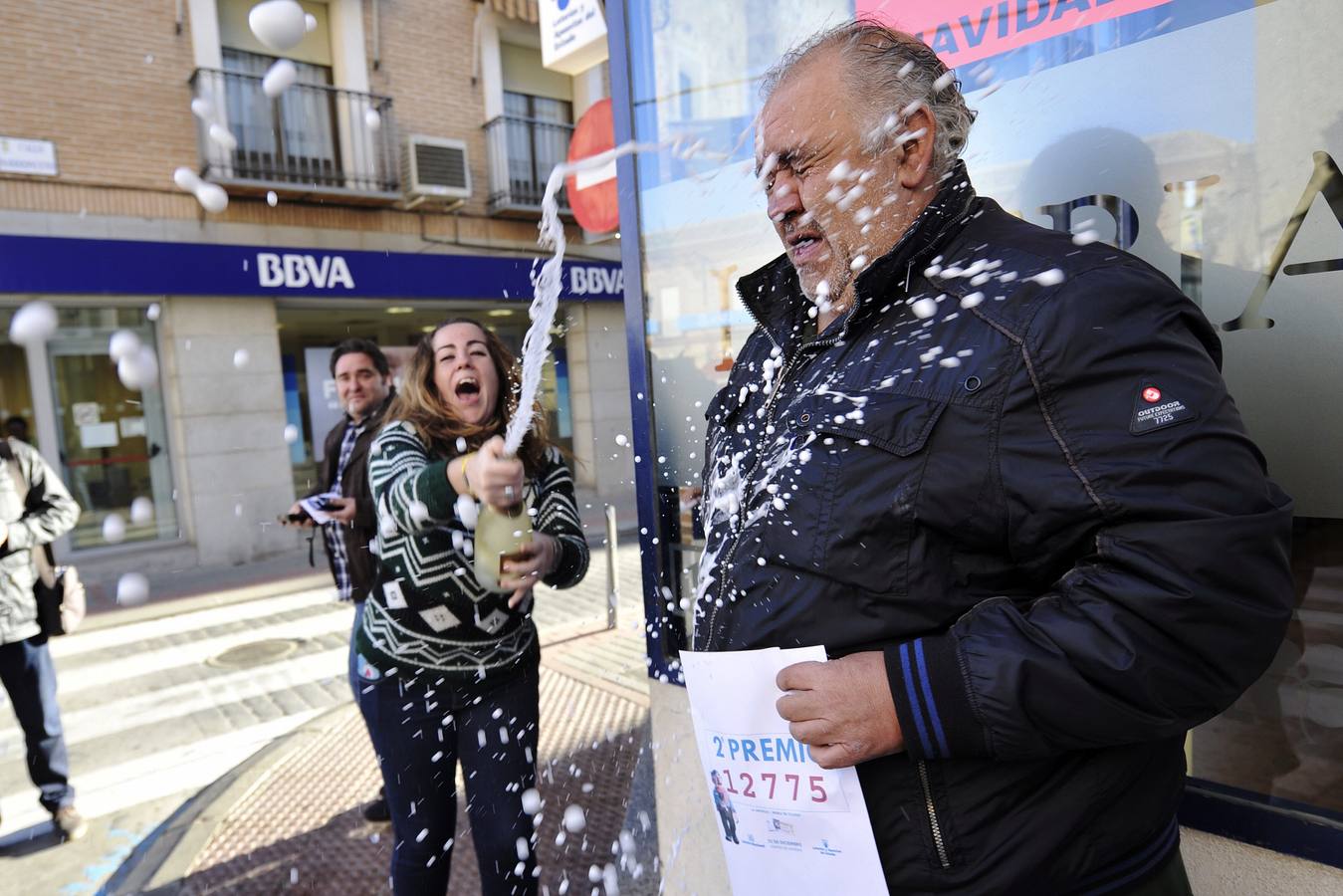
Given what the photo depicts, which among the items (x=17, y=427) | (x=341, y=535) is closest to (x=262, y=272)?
(x=17, y=427)

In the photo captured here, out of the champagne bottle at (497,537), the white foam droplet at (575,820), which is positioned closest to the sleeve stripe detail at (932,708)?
the champagne bottle at (497,537)

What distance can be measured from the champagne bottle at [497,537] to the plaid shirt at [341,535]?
1720 millimetres

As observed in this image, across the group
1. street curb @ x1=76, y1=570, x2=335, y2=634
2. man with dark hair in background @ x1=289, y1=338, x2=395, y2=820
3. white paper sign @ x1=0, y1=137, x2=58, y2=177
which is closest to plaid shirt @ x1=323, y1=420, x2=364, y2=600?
man with dark hair in background @ x1=289, y1=338, x2=395, y2=820

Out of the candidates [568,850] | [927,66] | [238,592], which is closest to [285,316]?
[238,592]

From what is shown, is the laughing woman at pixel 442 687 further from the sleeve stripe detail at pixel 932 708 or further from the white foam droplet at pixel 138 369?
the white foam droplet at pixel 138 369

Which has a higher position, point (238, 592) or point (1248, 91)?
point (1248, 91)

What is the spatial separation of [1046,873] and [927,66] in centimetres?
138

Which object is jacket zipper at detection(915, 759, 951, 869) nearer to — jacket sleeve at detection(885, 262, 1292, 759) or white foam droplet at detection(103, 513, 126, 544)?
jacket sleeve at detection(885, 262, 1292, 759)

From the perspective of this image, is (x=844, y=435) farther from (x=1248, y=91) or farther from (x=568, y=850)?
(x=568, y=850)

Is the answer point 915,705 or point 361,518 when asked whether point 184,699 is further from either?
point 915,705

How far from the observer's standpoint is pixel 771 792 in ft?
4.99

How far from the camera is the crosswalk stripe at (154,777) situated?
4266 millimetres

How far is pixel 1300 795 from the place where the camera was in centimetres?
185

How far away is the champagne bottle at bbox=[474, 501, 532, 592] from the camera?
7.96 feet
